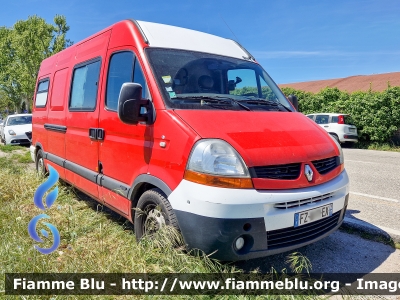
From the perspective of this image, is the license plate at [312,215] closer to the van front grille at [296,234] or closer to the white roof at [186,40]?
the van front grille at [296,234]

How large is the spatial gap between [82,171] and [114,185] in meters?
1.05

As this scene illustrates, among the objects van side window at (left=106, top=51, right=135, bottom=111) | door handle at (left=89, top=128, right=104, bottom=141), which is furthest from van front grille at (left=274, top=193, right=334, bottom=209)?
door handle at (left=89, top=128, right=104, bottom=141)

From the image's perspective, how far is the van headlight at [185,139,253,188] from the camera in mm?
2434

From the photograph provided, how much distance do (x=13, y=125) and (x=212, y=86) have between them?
1410 centimetres

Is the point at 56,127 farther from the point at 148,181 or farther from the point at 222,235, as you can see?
the point at 222,235

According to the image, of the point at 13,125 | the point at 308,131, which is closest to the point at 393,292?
the point at 308,131

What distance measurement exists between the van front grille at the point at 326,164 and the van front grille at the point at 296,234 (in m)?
0.45

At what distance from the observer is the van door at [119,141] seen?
3141 mm

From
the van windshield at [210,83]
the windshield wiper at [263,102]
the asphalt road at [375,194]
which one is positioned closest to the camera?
the van windshield at [210,83]

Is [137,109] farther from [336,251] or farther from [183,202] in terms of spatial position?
[336,251]

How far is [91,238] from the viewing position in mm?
3438

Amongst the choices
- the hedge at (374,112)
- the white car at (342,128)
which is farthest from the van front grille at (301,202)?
the hedge at (374,112)

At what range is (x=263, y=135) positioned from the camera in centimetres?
277

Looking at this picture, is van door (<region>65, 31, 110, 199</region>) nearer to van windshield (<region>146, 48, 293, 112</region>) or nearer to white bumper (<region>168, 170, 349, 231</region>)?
van windshield (<region>146, 48, 293, 112</region>)
